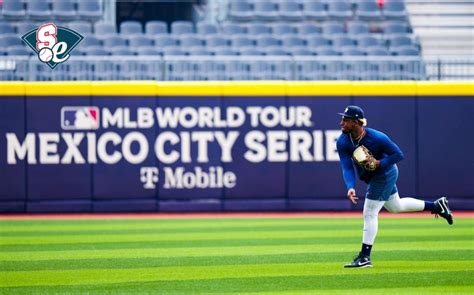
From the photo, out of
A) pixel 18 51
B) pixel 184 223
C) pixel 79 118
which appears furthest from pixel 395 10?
pixel 184 223

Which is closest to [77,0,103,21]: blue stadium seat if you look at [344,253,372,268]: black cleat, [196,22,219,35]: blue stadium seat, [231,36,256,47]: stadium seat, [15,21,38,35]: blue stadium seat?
[15,21,38,35]: blue stadium seat

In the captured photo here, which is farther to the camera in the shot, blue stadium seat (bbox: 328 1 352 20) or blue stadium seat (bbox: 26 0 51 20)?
blue stadium seat (bbox: 328 1 352 20)

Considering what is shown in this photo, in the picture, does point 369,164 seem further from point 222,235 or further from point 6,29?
point 6,29

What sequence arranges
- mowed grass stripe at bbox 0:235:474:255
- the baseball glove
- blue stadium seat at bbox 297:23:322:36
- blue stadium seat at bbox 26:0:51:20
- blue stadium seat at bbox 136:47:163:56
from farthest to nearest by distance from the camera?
1. blue stadium seat at bbox 297:23:322:36
2. blue stadium seat at bbox 26:0:51:20
3. blue stadium seat at bbox 136:47:163:56
4. mowed grass stripe at bbox 0:235:474:255
5. the baseball glove

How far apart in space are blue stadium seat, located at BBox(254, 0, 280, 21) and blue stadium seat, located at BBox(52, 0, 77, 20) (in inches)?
151

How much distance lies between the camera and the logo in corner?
10906 mm

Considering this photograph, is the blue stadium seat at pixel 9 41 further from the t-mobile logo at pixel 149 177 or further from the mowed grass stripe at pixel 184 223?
the mowed grass stripe at pixel 184 223

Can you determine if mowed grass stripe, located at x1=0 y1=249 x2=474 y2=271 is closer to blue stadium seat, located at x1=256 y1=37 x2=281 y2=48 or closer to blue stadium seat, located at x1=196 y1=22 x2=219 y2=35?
blue stadium seat, located at x1=256 y1=37 x2=281 y2=48

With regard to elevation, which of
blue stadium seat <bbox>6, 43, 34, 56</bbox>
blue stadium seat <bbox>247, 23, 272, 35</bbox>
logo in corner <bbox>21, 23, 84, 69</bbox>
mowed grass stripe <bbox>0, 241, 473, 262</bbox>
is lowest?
mowed grass stripe <bbox>0, 241, 473, 262</bbox>

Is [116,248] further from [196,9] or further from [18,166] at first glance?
[196,9]

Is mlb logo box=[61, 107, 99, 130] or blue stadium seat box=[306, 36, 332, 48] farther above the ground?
blue stadium seat box=[306, 36, 332, 48]

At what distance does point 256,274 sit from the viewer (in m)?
9.85

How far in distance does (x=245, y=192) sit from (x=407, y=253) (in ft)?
22.8

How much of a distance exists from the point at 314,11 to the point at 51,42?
13.1 metres
